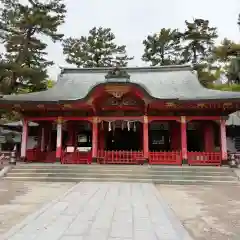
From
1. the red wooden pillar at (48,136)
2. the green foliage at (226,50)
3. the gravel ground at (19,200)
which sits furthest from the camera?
the green foliage at (226,50)

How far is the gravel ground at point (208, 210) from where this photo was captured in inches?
194

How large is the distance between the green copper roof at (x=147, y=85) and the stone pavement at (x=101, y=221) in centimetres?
816

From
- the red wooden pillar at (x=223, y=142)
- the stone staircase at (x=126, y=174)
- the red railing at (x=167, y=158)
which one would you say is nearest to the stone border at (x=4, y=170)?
the stone staircase at (x=126, y=174)

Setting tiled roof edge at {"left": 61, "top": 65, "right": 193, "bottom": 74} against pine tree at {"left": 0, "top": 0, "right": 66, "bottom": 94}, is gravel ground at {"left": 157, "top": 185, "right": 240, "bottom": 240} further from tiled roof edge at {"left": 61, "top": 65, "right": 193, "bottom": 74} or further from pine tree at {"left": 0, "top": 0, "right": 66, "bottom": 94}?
pine tree at {"left": 0, "top": 0, "right": 66, "bottom": 94}

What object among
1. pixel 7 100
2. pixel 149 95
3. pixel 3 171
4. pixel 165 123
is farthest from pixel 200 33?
pixel 3 171

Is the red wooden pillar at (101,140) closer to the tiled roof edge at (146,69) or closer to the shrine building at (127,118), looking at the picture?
the shrine building at (127,118)

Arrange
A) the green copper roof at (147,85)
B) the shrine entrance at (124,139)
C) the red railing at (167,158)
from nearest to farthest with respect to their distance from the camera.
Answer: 1. the red railing at (167,158)
2. the green copper roof at (147,85)
3. the shrine entrance at (124,139)

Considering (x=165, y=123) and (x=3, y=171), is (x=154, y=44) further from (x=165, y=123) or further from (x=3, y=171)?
(x=3, y=171)

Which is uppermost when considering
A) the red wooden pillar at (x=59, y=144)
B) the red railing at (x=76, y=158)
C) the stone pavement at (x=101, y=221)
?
the red wooden pillar at (x=59, y=144)

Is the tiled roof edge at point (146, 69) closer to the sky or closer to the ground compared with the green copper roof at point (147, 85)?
closer to the sky

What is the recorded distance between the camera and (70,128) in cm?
1745

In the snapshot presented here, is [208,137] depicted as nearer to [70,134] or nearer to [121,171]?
[121,171]

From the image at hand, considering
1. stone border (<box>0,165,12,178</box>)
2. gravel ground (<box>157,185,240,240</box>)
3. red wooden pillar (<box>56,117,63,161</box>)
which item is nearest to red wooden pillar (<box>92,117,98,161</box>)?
red wooden pillar (<box>56,117,63,161</box>)

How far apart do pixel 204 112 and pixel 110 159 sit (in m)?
5.76
